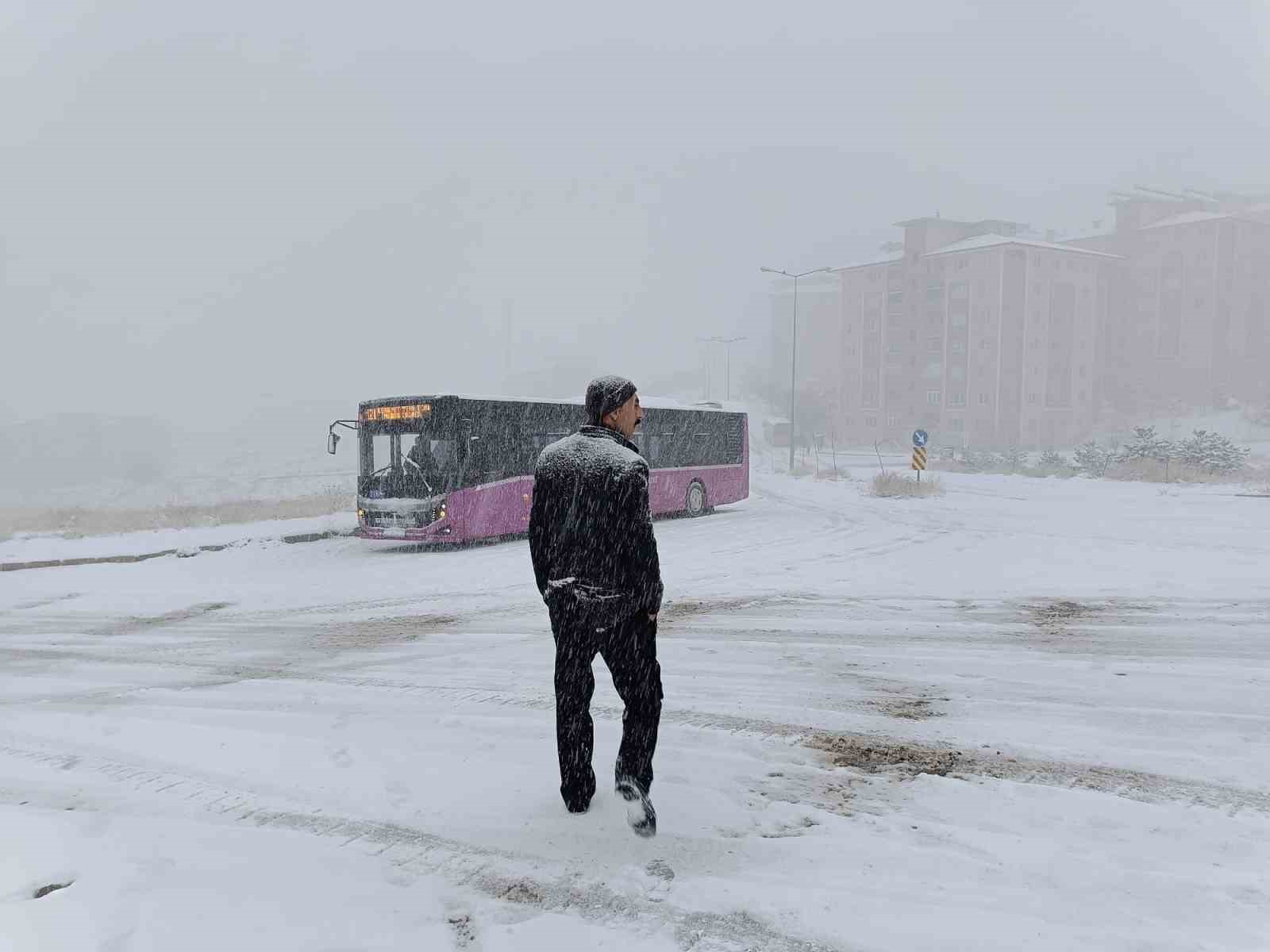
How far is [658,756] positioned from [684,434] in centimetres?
1714

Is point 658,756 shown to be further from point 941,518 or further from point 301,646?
point 941,518

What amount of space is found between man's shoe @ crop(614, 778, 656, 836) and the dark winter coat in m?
0.80

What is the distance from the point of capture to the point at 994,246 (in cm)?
6419

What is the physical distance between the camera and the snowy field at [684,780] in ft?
11.0

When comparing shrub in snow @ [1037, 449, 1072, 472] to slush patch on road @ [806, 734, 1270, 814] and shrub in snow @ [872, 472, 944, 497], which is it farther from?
slush patch on road @ [806, 734, 1270, 814]

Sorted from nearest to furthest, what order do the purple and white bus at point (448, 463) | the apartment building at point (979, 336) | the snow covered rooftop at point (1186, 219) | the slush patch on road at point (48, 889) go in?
1. the slush patch on road at point (48, 889)
2. the purple and white bus at point (448, 463)
3. the apartment building at point (979, 336)
4. the snow covered rooftop at point (1186, 219)

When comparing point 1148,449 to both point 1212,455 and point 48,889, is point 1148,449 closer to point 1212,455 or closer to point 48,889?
point 1212,455

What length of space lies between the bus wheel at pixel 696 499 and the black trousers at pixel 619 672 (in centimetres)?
1800

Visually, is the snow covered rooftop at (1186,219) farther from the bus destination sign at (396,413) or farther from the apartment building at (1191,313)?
the bus destination sign at (396,413)

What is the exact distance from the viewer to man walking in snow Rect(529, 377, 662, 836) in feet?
13.3

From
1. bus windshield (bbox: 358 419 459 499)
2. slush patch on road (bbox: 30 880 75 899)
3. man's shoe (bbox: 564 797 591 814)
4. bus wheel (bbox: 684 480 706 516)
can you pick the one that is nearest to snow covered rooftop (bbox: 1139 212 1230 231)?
bus wheel (bbox: 684 480 706 516)

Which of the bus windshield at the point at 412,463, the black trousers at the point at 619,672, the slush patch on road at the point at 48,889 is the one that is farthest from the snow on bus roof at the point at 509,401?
the slush patch on road at the point at 48,889

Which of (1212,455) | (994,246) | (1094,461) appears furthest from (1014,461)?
(994,246)

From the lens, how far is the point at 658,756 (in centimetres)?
512
